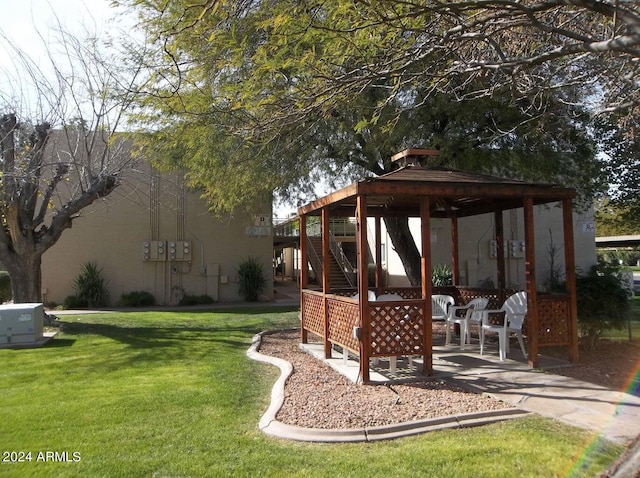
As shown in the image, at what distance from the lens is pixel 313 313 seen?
8898 mm

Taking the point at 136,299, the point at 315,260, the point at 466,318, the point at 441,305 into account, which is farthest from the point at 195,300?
the point at 466,318

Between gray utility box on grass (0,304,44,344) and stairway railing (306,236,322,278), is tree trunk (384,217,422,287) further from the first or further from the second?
stairway railing (306,236,322,278)

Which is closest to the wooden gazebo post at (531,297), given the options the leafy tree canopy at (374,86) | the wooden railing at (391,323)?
the wooden railing at (391,323)

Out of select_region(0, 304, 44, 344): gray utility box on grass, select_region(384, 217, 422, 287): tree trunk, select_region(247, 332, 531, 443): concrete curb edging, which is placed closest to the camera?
select_region(247, 332, 531, 443): concrete curb edging

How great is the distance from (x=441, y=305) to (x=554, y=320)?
8.25ft

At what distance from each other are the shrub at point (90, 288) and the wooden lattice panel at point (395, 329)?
45.9 feet

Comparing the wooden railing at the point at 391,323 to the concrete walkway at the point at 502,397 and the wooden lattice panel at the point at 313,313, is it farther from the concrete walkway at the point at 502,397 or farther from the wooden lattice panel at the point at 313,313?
the concrete walkway at the point at 502,397

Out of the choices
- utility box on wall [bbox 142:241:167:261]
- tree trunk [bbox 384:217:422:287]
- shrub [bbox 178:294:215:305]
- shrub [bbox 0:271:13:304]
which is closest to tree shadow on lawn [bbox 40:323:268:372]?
tree trunk [bbox 384:217:422:287]

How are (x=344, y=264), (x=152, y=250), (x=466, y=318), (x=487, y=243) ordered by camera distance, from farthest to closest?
1. (x=344, y=264)
2. (x=487, y=243)
3. (x=152, y=250)
4. (x=466, y=318)

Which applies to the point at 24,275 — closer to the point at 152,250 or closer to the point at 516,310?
the point at 152,250

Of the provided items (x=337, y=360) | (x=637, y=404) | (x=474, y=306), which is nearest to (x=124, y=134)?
(x=337, y=360)

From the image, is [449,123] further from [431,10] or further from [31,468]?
[31,468]

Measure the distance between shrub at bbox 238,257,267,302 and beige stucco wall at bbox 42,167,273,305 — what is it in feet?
1.03

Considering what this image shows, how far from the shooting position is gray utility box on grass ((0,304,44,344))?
32.5 feet
